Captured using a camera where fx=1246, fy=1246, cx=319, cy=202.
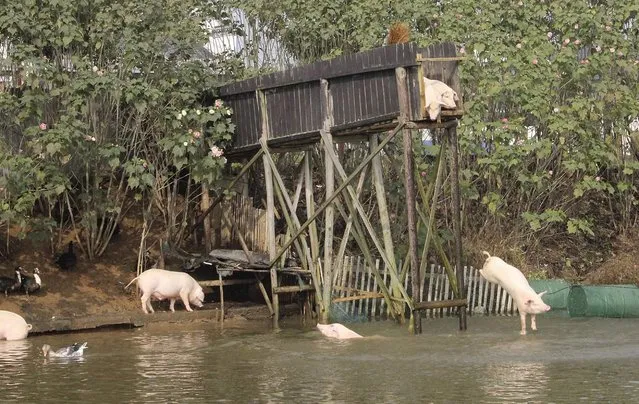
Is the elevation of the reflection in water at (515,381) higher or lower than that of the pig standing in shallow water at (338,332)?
lower

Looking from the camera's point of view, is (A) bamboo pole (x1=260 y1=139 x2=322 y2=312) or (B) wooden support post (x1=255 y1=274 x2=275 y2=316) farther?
(B) wooden support post (x1=255 y1=274 x2=275 y2=316)

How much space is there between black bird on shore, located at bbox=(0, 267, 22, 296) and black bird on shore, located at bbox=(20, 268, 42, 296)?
0.30ft

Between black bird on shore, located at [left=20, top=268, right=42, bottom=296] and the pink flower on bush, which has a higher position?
the pink flower on bush

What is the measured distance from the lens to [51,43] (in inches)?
755

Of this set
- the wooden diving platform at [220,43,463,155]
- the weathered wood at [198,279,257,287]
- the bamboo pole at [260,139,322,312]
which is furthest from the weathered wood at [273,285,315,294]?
the wooden diving platform at [220,43,463,155]

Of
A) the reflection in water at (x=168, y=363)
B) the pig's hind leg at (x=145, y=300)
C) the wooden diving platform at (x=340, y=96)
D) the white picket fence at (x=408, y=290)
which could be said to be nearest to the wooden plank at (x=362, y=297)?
the white picket fence at (x=408, y=290)

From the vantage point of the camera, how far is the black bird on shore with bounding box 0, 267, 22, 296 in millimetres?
18317

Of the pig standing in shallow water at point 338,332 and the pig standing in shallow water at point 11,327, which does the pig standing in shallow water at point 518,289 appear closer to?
the pig standing in shallow water at point 338,332

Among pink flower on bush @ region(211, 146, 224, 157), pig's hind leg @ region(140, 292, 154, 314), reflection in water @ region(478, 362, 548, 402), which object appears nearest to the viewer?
reflection in water @ region(478, 362, 548, 402)

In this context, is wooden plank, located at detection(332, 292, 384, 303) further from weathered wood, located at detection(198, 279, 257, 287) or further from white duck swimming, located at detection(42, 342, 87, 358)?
white duck swimming, located at detection(42, 342, 87, 358)

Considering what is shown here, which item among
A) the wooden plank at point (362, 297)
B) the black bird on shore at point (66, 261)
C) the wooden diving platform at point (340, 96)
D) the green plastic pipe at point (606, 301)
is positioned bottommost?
the green plastic pipe at point (606, 301)

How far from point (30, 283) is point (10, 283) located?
1.01 feet

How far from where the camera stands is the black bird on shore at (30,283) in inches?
Result: 730

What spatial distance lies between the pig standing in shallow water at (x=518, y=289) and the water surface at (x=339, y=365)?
0.32 metres
